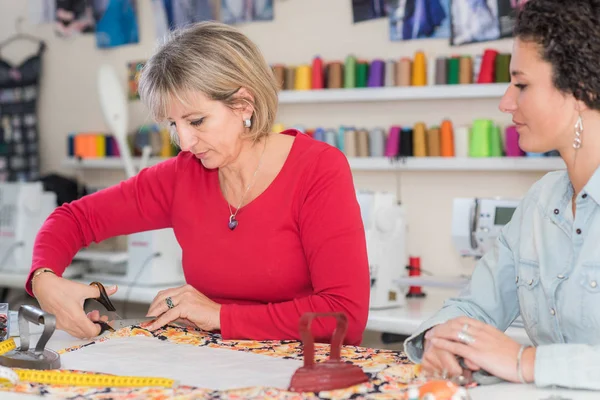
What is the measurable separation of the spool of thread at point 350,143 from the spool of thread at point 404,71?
1.04ft

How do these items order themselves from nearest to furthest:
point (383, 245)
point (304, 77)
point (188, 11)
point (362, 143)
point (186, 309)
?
1. point (186, 309)
2. point (383, 245)
3. point (362, 143)
4. point (304, 77)
5. point (188, 11)

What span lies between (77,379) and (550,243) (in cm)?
93

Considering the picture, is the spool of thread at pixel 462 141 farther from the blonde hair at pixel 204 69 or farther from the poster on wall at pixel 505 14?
the blonde hair at pixel 204 69

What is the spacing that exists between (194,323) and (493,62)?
2192mm

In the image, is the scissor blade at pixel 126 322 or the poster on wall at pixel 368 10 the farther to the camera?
the poster on wall at pixel 368 10

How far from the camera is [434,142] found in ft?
12.3

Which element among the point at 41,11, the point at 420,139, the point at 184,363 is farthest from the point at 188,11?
the point at 184,363

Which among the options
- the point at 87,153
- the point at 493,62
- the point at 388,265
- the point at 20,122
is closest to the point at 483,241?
the point at 388,265

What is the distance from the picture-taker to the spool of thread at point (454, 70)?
3699 millimetres

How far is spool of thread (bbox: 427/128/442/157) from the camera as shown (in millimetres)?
3740

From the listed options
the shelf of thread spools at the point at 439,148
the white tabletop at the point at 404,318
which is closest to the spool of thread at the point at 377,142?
the shelf of thread spools at the point at 439,148

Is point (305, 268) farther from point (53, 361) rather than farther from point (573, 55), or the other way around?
point (573, 55)

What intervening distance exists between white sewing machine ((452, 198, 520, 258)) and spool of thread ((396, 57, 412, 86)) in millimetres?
791

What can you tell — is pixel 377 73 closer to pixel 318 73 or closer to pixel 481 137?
pixel 318 73
